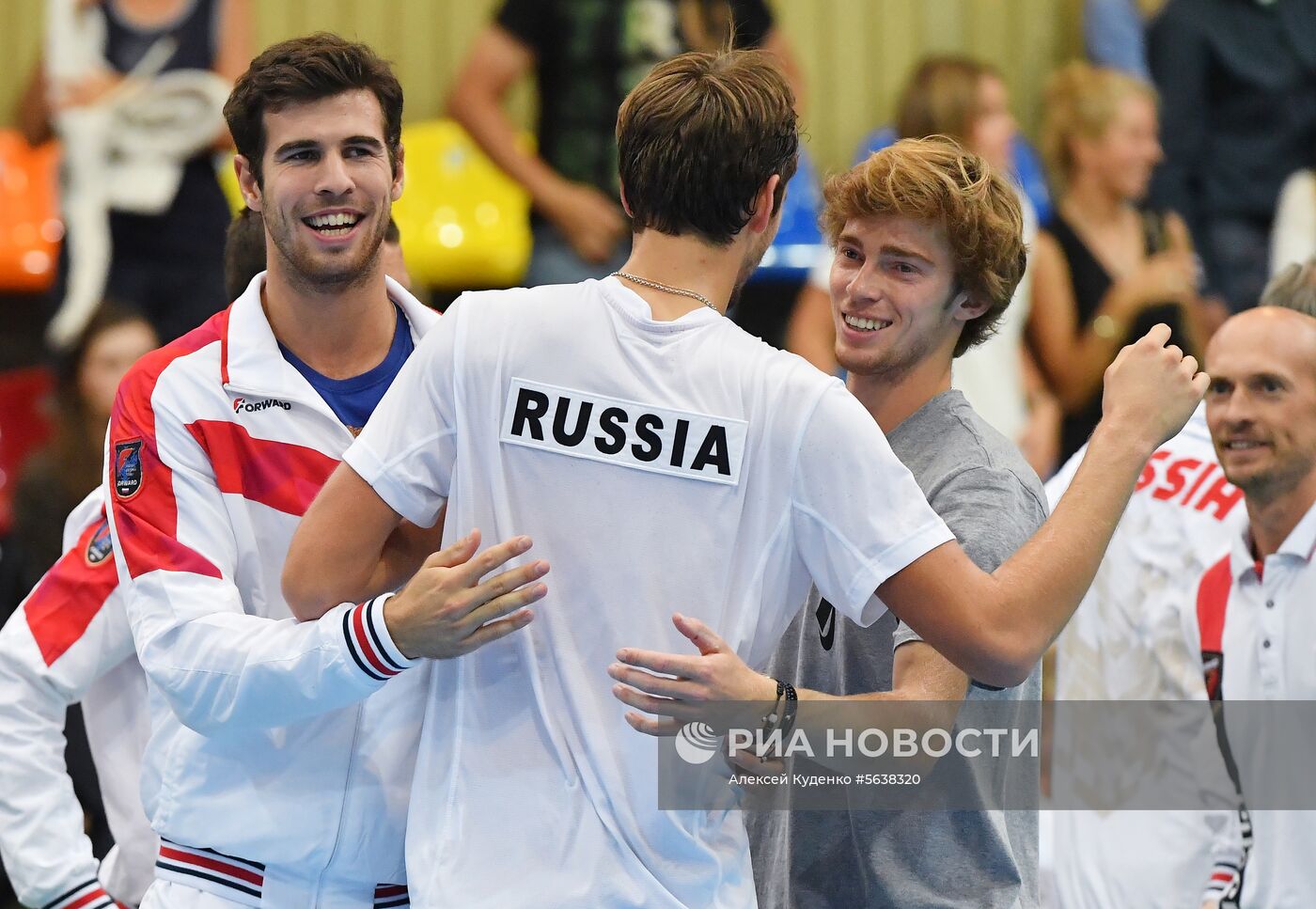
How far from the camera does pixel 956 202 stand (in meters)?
2.97

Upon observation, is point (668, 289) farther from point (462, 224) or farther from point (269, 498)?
point (462, 224)

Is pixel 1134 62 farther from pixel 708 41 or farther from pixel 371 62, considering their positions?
pixel 371 62

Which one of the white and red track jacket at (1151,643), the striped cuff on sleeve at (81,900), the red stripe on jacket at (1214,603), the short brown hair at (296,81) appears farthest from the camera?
the white and red track jacket at (1151,643)

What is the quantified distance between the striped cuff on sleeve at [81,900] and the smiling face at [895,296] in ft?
6.24

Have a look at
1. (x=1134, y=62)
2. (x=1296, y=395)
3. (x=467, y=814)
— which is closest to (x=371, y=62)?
(x=467, y=814)

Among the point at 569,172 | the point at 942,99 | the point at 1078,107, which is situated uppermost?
the point at 1078,107

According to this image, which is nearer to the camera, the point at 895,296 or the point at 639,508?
the point at 639,508

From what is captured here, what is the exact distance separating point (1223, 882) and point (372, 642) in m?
2.73

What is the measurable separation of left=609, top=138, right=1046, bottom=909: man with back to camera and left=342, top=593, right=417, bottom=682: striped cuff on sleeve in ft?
2.41

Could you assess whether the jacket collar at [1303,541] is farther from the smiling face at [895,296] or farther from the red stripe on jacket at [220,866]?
the red stripe on jacket at [220,866]

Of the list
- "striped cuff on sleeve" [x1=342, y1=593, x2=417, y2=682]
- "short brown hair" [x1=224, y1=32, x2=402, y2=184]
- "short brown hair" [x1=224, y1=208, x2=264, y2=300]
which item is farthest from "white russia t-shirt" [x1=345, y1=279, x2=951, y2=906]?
"short brown hair" [x1=224, y1=208, x2=264, y2=300]

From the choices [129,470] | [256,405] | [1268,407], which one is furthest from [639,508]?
[1268,407]

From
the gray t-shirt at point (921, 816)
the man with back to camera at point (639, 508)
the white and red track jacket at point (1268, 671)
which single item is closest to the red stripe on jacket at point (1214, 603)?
the white and red track jacket at point (1268, 671)

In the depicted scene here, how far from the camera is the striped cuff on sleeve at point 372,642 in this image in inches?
99.3
